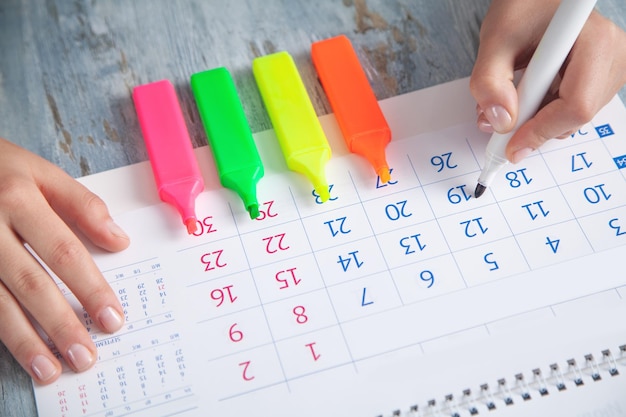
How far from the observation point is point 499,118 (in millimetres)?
604

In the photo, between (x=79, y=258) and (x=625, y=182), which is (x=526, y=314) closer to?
(x=625, y=182)

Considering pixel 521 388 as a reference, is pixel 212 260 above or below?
above

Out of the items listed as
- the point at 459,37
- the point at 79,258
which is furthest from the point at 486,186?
the point at 79,258

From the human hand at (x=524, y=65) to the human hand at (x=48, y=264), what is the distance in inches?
15.2

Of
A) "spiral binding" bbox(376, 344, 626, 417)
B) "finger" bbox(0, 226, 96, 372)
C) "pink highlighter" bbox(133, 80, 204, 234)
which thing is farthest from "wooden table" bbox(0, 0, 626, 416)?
"spiral binding" bbox(376, 344, 626, 417)

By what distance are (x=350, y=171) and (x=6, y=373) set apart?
1.26 feet

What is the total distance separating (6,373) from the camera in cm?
59

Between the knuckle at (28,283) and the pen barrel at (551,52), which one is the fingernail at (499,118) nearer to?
the pen barrel at (551,52)

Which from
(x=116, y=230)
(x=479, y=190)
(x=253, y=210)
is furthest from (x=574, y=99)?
(x=116, y=230)

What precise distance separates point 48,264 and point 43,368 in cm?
10

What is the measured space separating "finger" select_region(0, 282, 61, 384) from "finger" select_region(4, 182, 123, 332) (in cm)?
2

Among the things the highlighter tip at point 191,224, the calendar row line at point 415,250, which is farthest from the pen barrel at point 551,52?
the highlighter tip at point 191,224

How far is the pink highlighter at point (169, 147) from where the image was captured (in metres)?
0.65

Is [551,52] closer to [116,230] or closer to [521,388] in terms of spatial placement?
[521,388]
